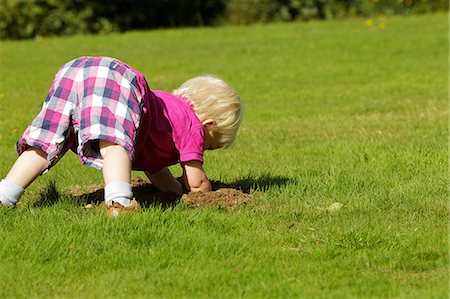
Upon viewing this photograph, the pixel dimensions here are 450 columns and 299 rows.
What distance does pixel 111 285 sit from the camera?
4.18 metres

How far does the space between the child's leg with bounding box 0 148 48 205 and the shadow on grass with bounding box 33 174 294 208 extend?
1.08 ft

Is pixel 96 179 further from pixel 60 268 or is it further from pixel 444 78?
pixel 444 78

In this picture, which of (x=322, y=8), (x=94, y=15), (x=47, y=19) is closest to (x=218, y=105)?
(x=47, y=19)

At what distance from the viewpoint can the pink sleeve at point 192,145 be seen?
18.0 feet

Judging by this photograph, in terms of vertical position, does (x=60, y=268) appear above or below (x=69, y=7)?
above

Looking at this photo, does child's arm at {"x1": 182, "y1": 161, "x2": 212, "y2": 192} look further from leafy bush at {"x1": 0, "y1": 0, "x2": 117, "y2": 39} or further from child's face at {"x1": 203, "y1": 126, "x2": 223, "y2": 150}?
leafy bush at {"x1": 0, "y1": 0, "x2": 117, "y2": 39}

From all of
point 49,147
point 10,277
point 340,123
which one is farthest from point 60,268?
point 340,123

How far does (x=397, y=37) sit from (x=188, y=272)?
462 inches

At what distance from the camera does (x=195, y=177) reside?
5598 millimetres

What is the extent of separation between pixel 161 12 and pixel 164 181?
53.5 ft

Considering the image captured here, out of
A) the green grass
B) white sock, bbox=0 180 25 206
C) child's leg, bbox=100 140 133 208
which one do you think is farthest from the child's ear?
white sock, bbox=0 180 25 206

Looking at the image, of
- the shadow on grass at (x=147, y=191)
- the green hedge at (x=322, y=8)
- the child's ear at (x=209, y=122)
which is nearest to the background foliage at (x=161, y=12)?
the green hedge at (x=322, y=8)

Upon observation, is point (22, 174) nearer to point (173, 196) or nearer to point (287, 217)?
point (173, 196)

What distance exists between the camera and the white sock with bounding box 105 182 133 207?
502 cm
